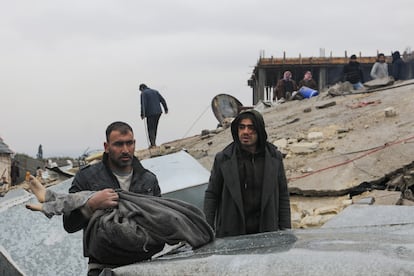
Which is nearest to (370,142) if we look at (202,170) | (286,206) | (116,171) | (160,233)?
(202,170)

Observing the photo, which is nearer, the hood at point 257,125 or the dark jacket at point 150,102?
the hood at point 257,125

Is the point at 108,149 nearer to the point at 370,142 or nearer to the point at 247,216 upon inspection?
the point at 247,216

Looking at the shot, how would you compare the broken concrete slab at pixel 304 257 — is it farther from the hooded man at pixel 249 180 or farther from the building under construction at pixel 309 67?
the building under construction at pixel 309 67

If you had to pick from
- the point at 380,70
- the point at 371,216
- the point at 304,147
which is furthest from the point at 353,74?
the point at 371,216

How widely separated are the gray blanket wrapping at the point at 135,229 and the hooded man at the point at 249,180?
49.4 inches

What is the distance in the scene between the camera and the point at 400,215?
10.1 ft

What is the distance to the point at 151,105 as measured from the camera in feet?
37.5

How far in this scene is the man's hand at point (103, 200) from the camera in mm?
2068

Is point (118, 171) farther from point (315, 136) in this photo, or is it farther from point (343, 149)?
point (315, 136)

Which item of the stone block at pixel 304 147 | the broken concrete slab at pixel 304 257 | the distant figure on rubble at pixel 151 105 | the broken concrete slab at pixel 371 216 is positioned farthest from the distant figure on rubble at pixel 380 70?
the broken concrete slab at pixel 304 257

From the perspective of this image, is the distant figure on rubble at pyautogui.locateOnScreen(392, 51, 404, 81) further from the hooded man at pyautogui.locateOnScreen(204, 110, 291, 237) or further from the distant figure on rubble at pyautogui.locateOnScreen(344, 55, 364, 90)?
the hooded man at pyautogui.locateOnScreen(204, 110, 291, 237)

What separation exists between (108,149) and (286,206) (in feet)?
4.30

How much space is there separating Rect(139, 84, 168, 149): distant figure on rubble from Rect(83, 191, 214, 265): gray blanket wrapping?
30.7 ft

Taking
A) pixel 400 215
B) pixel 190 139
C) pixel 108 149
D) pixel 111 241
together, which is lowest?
pixel 190 139
